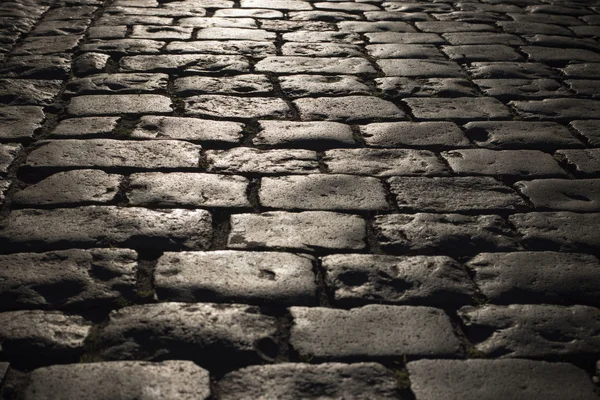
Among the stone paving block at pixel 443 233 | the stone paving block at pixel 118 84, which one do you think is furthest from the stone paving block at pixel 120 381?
the stone paving block at pixel 118 84

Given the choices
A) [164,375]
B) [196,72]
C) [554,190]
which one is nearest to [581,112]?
[554,190]

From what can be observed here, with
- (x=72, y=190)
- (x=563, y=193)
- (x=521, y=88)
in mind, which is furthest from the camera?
(x=521, y=88)

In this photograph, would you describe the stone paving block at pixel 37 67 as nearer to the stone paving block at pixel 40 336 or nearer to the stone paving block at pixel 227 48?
the stone paving block at pixel 227 48

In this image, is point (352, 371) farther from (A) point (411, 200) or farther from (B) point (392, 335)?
(A) point (411, 200)

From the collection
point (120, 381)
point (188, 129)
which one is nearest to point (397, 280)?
point (120, 381)

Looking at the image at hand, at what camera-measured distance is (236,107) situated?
3691mm

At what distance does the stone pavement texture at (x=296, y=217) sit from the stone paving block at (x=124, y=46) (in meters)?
0.02

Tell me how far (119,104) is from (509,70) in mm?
2151

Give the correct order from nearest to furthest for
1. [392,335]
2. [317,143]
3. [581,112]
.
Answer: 1. [392,335]
2. [317,143]
3. [581,112]

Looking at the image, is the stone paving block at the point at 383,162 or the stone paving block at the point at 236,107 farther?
the stone paving block at the point at 236,107

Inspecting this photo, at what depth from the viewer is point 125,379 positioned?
1907 mm

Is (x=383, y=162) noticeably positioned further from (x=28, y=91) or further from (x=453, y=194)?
(x=28, y=91)

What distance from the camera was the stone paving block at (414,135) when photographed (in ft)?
11.0

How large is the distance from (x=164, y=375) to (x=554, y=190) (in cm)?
176
